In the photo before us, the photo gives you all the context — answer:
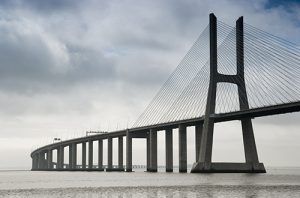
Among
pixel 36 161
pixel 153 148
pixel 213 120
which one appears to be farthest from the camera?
pixel 36 161

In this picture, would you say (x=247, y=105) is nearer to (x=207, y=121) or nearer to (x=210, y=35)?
(x=207, y=121)

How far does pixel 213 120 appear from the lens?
7038 centimetres

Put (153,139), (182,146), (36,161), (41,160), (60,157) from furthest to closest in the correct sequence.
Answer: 1. (36,161)
2. (41,160)
3. (60,157)
4. (153,139)
5. (182,146)

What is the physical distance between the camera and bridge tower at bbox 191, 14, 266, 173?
227 feet

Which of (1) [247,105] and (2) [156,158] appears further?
(2) [156,158]

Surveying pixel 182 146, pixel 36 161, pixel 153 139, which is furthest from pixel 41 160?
pixel 182 146

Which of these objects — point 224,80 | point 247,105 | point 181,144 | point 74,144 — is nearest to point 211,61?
point 224,80

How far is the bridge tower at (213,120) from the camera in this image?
69.1m

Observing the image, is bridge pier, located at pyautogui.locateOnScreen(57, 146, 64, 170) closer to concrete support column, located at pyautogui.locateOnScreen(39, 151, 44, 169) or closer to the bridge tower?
concrete support column, located at pyautogui.locateOnScreen(39, 151, 44, 169)

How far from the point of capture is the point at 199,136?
82.5 metres

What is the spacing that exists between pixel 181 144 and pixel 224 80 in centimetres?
1838

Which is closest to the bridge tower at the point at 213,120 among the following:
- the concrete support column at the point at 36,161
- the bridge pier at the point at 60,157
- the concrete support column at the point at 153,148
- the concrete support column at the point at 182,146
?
the concrete support column at the point at 182,146

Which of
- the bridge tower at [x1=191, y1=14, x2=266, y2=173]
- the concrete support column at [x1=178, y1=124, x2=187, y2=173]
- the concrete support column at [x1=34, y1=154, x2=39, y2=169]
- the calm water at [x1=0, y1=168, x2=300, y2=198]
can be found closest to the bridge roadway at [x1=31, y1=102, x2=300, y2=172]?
the concrete support column at [x1=178, y1=124, x2=187, y2=173]

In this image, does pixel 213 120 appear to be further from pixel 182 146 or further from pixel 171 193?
pixel 171 193
